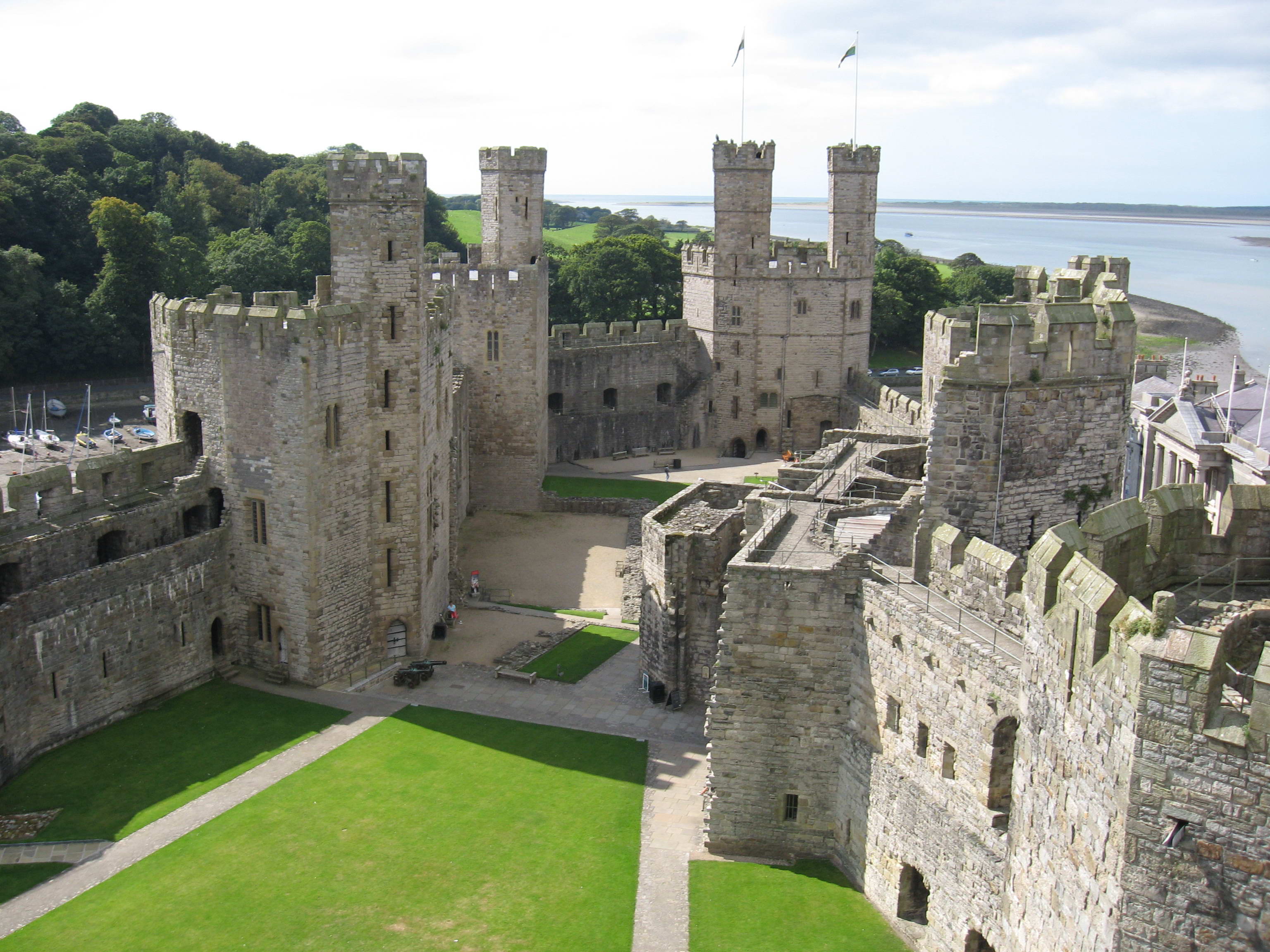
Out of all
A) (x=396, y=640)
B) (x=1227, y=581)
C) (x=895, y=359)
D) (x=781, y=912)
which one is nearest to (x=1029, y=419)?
(x=1227, y=581)

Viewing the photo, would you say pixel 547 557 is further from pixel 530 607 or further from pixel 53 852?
pixel 53 852

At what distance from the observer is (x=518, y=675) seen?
2334cm

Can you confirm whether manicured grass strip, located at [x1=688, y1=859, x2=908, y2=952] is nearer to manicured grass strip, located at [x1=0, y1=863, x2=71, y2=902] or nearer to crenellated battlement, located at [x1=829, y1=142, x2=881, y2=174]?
manicured grass strip, located at [x1=0, y1=863, x2=71, y2=902]

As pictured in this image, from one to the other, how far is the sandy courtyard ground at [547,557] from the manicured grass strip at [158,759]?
8096mm

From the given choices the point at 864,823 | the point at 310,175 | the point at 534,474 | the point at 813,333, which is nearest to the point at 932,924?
the point at 864,823

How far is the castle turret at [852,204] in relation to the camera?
137 ft

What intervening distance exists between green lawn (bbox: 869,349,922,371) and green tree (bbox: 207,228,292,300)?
29.7m

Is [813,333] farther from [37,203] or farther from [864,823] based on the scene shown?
[37,203]

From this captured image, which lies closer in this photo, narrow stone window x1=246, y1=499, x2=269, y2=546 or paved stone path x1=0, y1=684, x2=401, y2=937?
paved stone path x1=0, y1=684, x2=401, y2=937

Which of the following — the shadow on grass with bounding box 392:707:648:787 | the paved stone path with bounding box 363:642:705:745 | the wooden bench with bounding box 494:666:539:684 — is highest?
the wooden bench with bounding box 494:666:539:684

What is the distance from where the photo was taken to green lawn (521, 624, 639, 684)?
78.0ft

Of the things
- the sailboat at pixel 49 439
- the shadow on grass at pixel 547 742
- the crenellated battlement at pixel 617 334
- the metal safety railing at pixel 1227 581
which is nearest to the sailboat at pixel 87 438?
the sailboat at pixel 49 439

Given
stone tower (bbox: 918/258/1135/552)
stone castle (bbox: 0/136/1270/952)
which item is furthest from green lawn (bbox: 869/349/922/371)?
stone tower (bbox: 918/258/1135/552)

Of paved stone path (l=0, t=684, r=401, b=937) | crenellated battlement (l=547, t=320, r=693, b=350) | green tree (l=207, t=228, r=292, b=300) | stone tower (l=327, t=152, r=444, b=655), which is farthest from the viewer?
green tree (l=207, t=228, r=292, b=300)
